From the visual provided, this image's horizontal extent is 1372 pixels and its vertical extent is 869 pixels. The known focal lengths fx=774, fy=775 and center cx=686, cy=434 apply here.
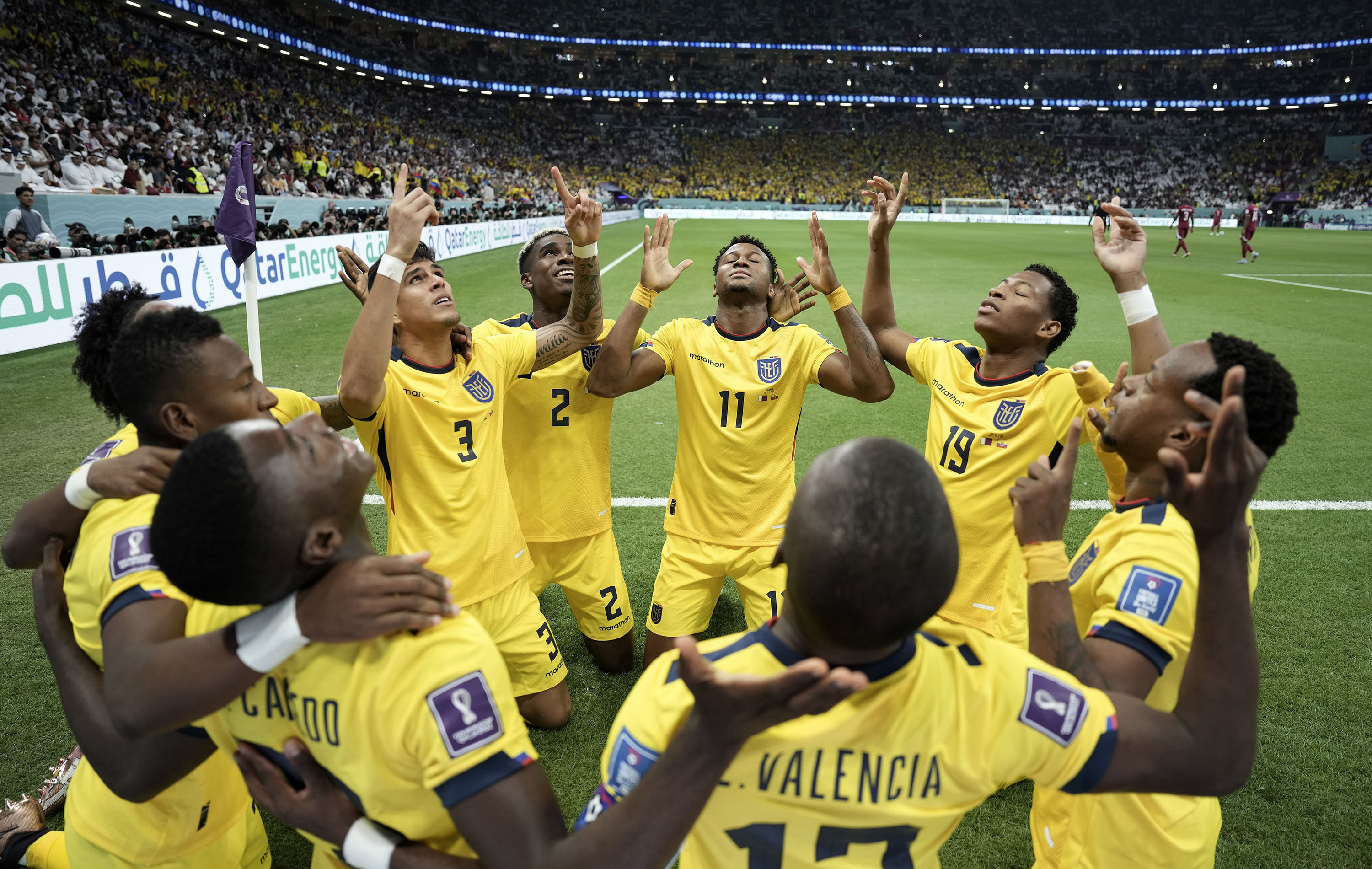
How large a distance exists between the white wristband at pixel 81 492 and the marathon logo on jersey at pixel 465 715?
4.62ft

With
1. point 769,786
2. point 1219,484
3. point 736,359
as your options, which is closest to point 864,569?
point 769,786

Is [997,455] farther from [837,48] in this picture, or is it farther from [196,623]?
[837,48]

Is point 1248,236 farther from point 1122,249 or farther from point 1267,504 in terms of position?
point 1122,249

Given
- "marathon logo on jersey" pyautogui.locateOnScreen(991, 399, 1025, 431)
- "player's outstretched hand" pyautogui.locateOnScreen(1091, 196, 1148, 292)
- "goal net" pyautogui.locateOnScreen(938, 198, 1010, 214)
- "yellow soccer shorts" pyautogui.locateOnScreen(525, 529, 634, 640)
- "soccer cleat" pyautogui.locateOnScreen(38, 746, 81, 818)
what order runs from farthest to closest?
"goal net" pyautogui.locateOnScreen(938, 198, 1010, 214) < "yellow soccer shorts" pyautogui.locateOnScreen(525, 529, 634, 640) < "marathon logo on jersey" pyautogui.locateOnScreen(991, 399, 1025, 431) < "player's outstretched hand" pyautogui.locateOnScreen(1091, 196, 1148, 292) < "soccer cleat" pyautogui.locateOnScreen(38, 746, 81, 818)

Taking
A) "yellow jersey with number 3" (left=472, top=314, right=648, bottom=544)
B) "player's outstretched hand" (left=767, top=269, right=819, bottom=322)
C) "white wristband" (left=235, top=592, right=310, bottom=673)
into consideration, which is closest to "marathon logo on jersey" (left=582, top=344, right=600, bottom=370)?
"yellow jersey with number 3" (left=472, top=314, right=648, bottom=544)

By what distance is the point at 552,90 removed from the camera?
211ft

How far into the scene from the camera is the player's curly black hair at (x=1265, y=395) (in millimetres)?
2014

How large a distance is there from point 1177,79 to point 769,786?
86879 millimetres

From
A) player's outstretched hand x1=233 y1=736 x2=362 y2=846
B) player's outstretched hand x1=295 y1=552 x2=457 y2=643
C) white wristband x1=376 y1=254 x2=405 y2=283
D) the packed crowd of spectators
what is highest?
the packed crowd of spectators

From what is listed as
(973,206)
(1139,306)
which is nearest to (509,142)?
(973,206)

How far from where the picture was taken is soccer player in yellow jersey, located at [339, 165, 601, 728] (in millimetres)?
3518

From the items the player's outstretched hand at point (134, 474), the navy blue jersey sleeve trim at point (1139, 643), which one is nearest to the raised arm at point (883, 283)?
the navy blue jersey sleeve trim at point (1139, 643)

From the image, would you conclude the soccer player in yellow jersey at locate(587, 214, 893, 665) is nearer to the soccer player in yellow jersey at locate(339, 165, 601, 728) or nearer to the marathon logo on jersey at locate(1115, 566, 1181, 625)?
the soccer player in yellow jersey at locate(339, 165, 601, 728)

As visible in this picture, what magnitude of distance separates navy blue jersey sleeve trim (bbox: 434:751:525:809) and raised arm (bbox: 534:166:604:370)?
2.74 metres
